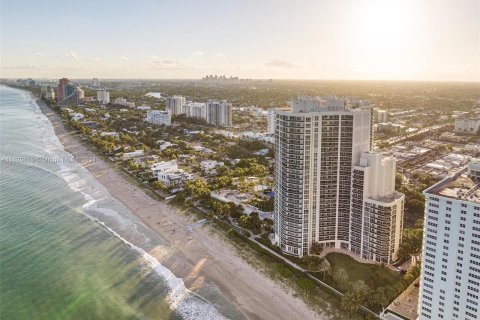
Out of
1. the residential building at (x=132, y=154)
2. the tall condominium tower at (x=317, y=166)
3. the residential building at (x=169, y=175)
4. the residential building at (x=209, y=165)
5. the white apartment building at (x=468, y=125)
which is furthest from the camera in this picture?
the white apartment building at (x=468, y=125)

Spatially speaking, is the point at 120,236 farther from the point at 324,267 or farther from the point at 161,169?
the point at 324,267

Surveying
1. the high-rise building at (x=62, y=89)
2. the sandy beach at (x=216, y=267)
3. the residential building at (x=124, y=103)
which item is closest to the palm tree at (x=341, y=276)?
the sandy beach at (x=216, y=267)

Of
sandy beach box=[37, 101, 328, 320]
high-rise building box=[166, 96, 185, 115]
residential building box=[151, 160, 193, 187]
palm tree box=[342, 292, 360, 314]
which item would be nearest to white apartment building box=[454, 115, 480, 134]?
residential building box=[151, 160, 193, 187]

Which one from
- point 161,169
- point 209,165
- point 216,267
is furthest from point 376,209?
point 209,165

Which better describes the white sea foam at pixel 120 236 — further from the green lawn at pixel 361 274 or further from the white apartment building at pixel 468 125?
the white apartment building at pixel 468 125

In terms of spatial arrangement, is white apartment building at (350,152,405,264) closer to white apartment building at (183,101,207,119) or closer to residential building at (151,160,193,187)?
residential building at (151,160,193,187)

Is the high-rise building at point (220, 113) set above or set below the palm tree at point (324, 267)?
above
